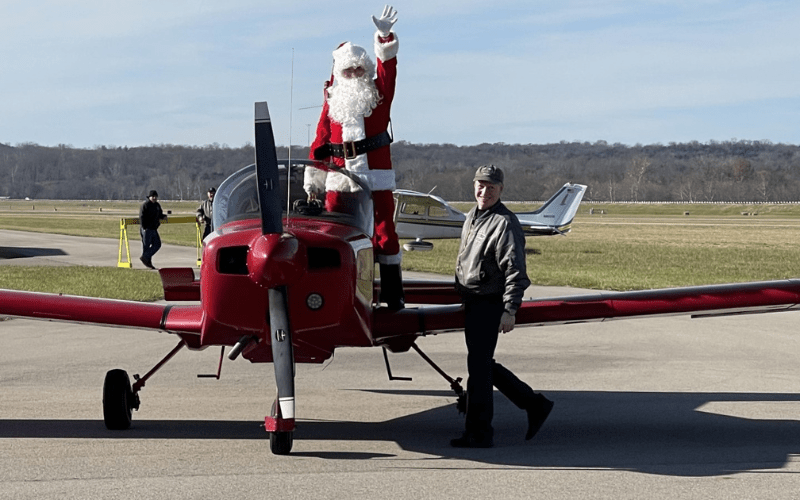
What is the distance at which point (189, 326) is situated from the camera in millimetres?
6672

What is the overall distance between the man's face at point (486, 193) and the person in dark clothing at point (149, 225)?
18109mm

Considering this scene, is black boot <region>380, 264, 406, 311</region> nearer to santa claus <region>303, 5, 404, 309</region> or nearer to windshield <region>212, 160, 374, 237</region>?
santa claus <region>303, 5, 404, 309</region>

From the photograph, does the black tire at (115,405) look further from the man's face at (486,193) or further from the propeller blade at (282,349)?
the man's face at (486,193)

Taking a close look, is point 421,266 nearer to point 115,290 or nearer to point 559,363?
point 115,290

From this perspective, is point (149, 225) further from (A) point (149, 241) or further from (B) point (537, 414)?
(B) point (537, 414)

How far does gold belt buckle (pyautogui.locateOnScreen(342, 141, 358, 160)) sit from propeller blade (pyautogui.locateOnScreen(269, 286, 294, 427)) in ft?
6.99

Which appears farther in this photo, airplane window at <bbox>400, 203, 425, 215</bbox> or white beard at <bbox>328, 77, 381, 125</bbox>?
airplane window at <bbox>400, 203, 425, 215</bbox>

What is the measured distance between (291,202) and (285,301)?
1.44 m

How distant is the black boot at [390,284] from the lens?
7492mm

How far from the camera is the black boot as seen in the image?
749cm

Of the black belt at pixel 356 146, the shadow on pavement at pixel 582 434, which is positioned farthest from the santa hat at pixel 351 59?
the shadow on pavement at pixel 582 434

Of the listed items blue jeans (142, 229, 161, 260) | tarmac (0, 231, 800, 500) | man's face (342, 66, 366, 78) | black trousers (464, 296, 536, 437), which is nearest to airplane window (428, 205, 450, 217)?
blue jeans (142, 229, 161, 260)

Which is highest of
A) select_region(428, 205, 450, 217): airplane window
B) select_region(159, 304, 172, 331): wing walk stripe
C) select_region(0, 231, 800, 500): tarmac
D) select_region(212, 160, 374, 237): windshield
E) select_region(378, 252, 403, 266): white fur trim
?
select_region(212, 160, 374, 237): windshield

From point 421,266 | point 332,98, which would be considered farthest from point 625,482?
point 421,266
